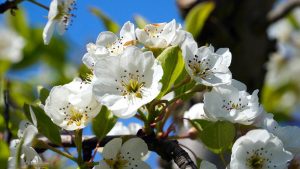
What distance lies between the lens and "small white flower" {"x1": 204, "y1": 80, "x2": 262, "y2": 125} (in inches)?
55.2

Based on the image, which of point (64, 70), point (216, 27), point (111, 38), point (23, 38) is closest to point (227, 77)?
point (111, 38)

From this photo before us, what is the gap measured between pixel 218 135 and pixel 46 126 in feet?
1.21

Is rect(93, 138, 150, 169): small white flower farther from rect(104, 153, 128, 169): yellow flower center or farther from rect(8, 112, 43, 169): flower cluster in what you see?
rect(8, 112, 43, 169): flower cluster

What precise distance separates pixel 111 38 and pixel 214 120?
0.30 m

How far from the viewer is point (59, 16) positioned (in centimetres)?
169

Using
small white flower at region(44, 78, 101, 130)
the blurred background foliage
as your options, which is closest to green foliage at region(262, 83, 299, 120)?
the blurred background foliage

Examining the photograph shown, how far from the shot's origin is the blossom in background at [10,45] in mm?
3144

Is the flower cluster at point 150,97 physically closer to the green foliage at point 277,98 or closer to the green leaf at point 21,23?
the green foliage at point 277,98

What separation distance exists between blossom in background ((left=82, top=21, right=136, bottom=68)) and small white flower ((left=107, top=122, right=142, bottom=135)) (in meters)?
0.28

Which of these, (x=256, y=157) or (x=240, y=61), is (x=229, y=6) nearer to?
(x=240, y=61)

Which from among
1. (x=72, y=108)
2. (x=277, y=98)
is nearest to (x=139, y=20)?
(x=72, y=108)

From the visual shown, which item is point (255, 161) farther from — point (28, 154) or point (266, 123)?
point (28, 154)

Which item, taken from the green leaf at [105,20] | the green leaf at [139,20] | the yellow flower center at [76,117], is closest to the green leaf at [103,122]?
the yellow flower center at [76,117]

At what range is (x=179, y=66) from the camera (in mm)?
1400
